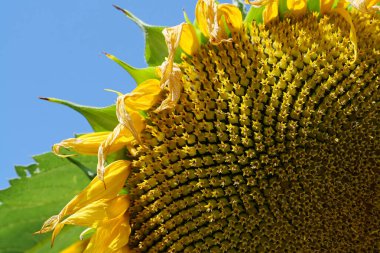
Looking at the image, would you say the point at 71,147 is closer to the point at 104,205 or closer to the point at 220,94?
the point at 104,205

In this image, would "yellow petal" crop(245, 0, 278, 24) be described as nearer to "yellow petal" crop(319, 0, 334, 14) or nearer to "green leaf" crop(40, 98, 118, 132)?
"yellow petal" crop(319, 0, 334, 14)

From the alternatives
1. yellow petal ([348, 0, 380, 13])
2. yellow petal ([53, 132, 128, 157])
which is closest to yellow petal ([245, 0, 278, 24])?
yellow petal ([348, 0, 380, 13])

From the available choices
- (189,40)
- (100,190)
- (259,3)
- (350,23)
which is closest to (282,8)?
(259,3)

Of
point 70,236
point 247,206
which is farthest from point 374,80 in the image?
point 70,236

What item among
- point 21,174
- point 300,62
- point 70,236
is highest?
point 300,62

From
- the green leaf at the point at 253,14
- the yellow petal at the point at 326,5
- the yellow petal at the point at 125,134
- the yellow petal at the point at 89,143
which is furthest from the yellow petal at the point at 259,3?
the yellow petal at the point at 89,143

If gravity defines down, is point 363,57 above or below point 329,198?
above

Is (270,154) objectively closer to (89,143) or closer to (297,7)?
(297,7)
